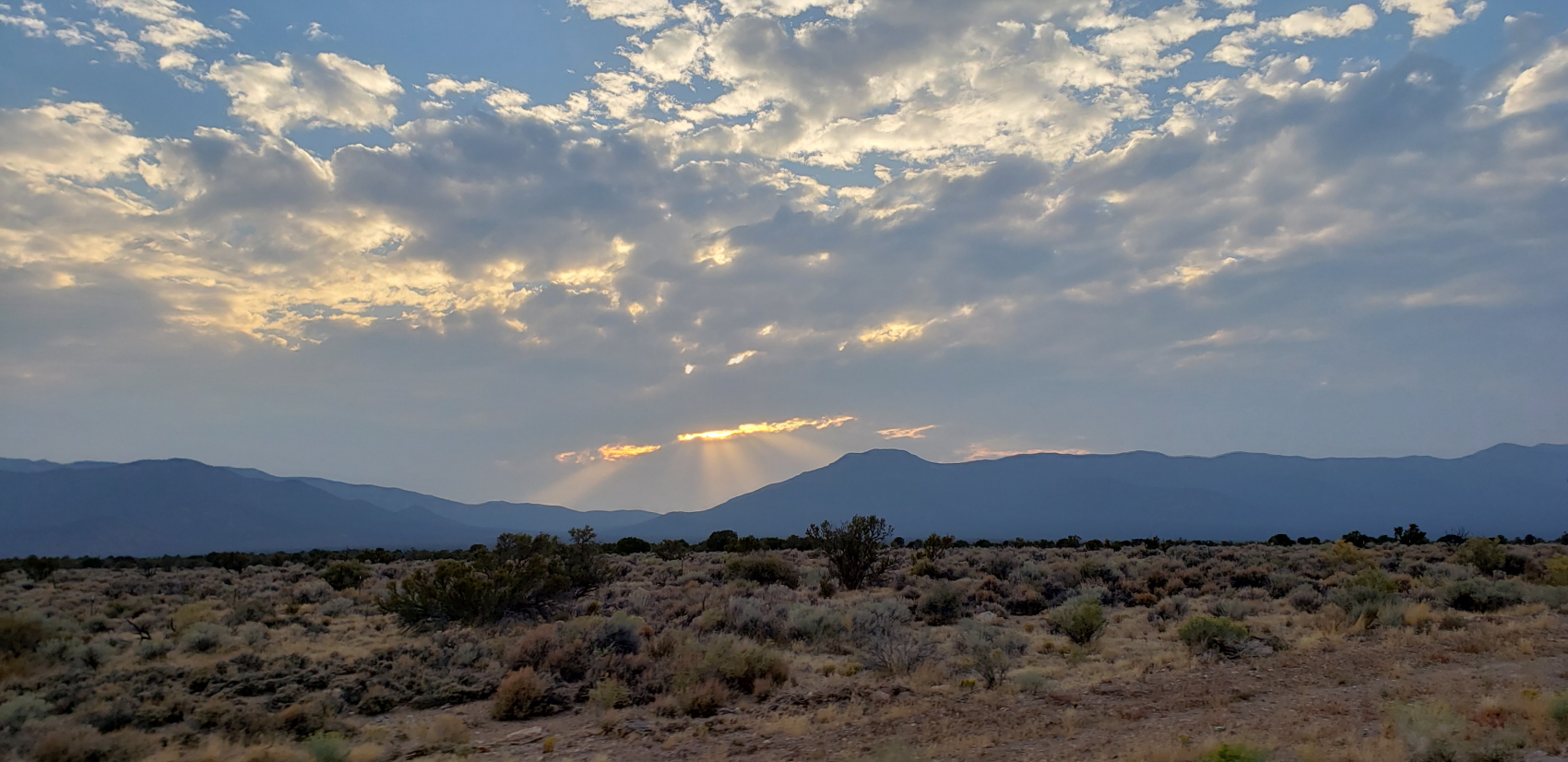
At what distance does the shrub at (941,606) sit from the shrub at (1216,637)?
597 cm

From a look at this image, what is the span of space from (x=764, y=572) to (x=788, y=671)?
43.8 ft

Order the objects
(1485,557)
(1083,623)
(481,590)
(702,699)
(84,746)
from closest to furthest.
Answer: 1. (84,746)
2. (702,699)
3. (1083,623)
4. (481,590)
5. (1485,557)

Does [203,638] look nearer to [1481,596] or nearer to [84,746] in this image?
[84,746]

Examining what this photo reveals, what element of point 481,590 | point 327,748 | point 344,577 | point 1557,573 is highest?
point 481,590

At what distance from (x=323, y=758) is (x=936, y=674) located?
8348 mm

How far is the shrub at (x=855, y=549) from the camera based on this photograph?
82.9 ft

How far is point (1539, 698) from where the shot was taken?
27.0 feet

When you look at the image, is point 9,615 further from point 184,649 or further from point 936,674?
point 936,674

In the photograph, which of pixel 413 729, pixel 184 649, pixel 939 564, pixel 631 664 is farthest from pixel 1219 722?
pixel 939 564

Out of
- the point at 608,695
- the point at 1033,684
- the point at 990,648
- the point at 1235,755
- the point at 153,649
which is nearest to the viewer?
the point at 1235,755

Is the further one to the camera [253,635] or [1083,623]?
[253,635]

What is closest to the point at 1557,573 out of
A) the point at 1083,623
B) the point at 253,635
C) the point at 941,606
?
the point at 1083,623

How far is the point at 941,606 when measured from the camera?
63.3ft

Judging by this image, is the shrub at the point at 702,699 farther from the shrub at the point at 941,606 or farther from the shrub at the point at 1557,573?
the shrub at the point at 1557,573
